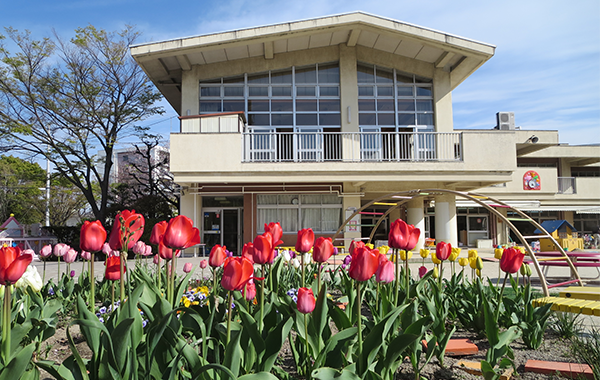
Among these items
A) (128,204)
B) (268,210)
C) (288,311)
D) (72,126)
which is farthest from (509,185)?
(288,311)

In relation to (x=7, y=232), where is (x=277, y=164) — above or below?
above

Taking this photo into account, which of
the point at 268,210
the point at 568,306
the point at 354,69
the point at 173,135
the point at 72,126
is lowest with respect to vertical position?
the point at 568,306

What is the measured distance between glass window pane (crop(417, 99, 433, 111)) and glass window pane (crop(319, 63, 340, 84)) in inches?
135

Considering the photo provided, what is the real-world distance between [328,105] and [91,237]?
15.0 meters

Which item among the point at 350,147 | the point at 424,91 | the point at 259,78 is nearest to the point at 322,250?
the point at 350,147

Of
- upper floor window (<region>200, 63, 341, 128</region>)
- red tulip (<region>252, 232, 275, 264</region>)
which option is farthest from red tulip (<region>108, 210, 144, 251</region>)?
upper floor window (<region>200, 63, 341, 128</region>)

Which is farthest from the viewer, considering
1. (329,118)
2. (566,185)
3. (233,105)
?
(566,185)

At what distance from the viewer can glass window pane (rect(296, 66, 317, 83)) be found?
1683cm

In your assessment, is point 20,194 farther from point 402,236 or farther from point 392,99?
point 402,236

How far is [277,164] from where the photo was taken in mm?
14211

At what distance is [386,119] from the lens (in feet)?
55.3

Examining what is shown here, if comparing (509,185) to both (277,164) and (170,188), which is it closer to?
(277,164)

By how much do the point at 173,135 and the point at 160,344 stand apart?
1279cm

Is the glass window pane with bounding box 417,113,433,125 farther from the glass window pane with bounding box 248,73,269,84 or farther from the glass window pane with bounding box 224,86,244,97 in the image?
the glass window pane with bounding box 224,86,244,97
